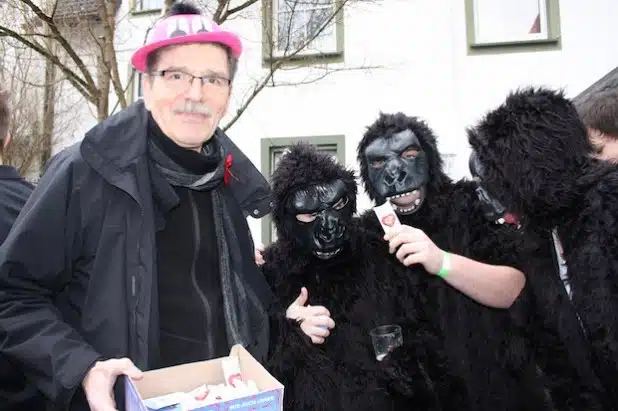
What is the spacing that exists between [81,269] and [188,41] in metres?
0.86

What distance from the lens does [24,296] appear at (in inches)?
65.4

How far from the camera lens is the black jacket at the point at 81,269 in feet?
5.28

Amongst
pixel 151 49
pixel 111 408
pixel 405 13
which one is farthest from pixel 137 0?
pixel 111 408

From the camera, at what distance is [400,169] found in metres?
2.95

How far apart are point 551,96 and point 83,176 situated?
1.78 metres

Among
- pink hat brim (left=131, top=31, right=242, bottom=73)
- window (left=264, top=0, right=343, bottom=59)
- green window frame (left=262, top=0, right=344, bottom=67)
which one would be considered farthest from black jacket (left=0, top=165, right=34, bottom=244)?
green window frame (left=262, top=0, right=344, bottom=67)

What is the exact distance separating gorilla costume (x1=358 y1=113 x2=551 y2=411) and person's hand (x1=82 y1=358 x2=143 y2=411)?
172 centimetres

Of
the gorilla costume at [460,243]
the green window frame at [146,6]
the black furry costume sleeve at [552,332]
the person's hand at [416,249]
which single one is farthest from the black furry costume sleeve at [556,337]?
the green window frame at [146,6]

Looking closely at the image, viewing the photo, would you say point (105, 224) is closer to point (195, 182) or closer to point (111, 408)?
point (195, 182)

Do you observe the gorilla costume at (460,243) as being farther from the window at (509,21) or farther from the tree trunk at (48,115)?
the tree trunk at (48,115)

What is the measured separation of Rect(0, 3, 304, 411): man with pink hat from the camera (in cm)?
162

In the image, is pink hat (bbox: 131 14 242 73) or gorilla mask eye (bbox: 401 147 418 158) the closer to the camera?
pink hat (bbox: 131 14 242 73)

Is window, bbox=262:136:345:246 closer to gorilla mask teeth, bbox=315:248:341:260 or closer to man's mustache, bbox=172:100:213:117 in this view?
gorilla mask teeth, bbox=315:248:341:260

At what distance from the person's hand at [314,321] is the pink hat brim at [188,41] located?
48.0 inches
